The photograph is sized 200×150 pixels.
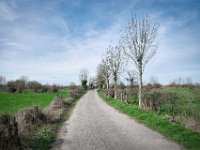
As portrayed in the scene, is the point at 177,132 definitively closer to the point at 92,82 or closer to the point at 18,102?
the point at 18,102

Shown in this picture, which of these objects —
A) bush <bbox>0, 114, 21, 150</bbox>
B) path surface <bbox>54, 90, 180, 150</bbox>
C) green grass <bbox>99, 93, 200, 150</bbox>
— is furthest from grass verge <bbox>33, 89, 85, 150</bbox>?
green grass <bbox>99, 93, 200, 150</bbox>

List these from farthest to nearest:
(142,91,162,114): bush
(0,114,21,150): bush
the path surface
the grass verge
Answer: (142,91,162,114): bush < the grass verge < the path surface < (0,114,21,150): bush

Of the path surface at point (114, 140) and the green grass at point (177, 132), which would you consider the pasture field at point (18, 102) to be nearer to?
the path surface at point (114, 140)

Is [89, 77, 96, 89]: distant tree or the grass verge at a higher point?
[89, 77, 96, 89]: distant tree

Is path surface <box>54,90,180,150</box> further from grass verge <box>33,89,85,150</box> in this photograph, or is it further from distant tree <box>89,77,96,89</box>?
distant tree <box>89,77,96,89</box>

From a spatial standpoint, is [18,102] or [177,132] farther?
[18,102]

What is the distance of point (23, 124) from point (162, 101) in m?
14.1

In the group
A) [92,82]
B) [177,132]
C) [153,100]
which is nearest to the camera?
[177,132]

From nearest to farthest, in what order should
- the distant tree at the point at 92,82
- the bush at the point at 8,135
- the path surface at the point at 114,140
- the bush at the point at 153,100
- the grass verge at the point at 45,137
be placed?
the bush at the point at 8,135 < the path surface at the point at 114,140 < the grass verge at the point at 45,137 < the bush at the point at 153,100 < the distant tree at the point at 92,82

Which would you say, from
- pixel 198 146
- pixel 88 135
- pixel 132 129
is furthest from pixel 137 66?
pixel 198 146

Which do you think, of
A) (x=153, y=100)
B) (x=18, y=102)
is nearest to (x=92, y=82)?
(x=18, y=102)

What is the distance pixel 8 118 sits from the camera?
32.8 feet

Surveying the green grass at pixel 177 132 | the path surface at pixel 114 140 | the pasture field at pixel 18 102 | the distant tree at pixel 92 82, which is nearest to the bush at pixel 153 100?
the green grass at pixel 177 132

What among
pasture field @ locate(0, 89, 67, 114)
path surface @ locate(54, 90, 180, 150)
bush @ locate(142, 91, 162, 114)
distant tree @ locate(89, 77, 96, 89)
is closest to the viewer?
path surface @ locate(54, 90, 180, 150)
